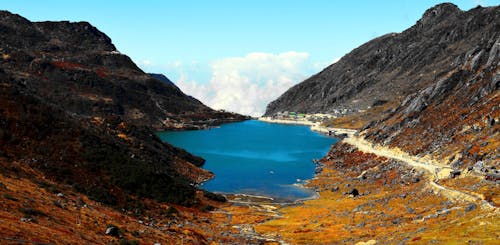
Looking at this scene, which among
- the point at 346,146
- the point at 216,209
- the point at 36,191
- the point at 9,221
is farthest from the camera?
the point at 346,146

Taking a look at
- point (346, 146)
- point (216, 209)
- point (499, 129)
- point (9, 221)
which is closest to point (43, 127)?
point (216, 209)

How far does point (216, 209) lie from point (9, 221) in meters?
65.7

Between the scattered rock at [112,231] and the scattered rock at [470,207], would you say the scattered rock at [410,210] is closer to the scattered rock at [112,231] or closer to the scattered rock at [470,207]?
the scattered rock at [470,207]

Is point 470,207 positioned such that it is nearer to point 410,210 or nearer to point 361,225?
point 410,210

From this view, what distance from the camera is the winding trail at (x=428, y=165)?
67.9 meters

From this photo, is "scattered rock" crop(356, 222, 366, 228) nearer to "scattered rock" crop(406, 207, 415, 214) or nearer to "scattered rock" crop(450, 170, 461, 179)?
Answer: "scattered rock" crop(406, 207, 415, 214)

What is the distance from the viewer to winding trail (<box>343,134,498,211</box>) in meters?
67.9

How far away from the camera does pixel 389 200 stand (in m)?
89.4

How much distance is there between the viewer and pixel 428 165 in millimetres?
113312

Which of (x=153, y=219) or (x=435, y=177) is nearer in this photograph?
(x=153, y=219)

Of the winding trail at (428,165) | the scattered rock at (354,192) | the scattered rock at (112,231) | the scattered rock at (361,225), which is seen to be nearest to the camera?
the scattered rock at (112,231)

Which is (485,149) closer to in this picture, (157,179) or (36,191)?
(157,179)

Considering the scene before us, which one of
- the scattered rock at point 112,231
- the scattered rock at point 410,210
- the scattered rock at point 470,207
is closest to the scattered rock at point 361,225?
the scattered rock at point 410,210

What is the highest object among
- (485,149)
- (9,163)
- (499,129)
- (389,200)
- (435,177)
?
(499,129)
